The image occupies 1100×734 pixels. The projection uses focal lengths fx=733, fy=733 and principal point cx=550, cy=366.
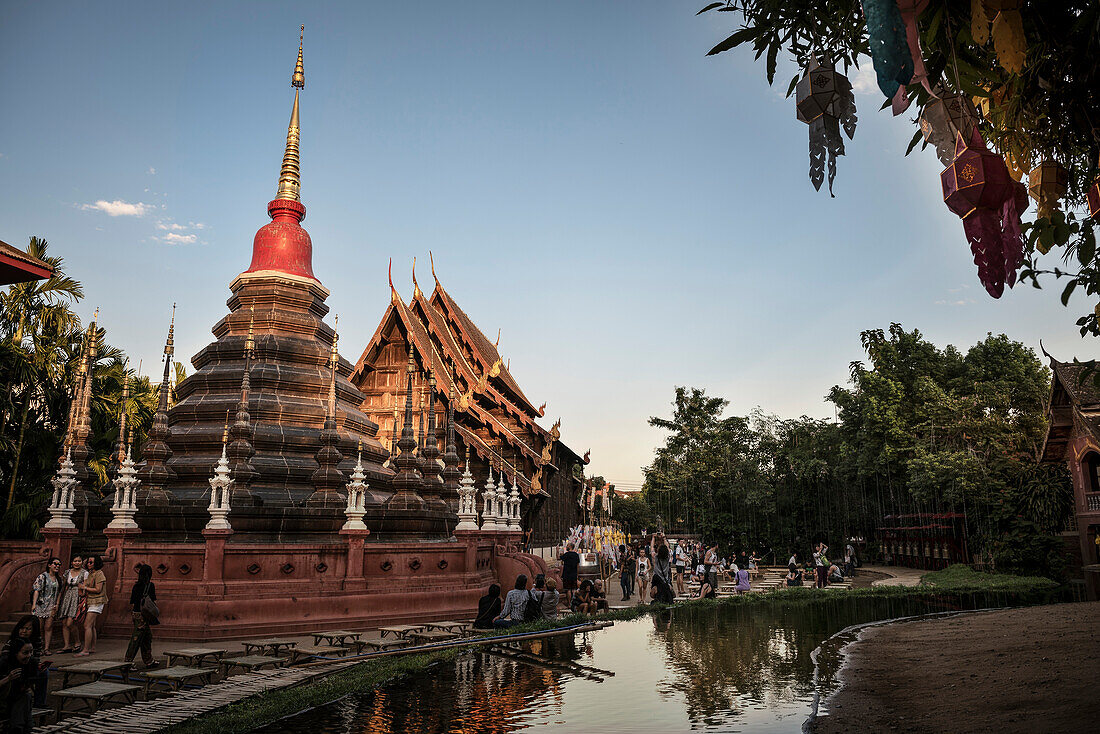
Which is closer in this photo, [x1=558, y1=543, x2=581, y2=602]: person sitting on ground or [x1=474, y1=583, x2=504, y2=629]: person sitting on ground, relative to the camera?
[x1=474, y1=583, x2=504, y2=629]: person sitting on ground

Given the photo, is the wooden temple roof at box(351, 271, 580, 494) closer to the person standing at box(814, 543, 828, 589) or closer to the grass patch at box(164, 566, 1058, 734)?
the person standing at box(814, 543, 828, 589)

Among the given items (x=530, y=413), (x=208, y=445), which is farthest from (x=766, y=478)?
(x=208, y=445)

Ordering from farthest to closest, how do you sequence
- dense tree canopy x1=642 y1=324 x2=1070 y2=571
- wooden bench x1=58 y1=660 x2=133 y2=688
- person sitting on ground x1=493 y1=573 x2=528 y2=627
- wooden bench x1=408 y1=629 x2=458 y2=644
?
dense tree canopy x1=642 y1=324 x2=1070 y2=571 < person sitting on ground x1=493 y1=573 x2=528 y2=627 < wooden bench x1=408 y1=629 x2=458 y2=644 < wooden bench x1=58 y1=660 x2=133 y2=688

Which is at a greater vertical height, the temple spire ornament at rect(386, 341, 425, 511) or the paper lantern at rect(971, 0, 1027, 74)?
the paper lantern at rect(971, 0, 1027, 74)

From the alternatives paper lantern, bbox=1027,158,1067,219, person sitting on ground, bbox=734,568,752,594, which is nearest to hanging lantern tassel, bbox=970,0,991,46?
paper lantern, bbox=1027,158,1067,219

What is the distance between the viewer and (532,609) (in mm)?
12836

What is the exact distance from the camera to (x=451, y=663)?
9641 mm

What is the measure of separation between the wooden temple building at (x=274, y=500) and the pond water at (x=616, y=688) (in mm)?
4142

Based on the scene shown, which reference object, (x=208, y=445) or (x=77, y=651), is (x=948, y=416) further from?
(x=77, y=651)

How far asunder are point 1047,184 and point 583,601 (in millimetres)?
14718

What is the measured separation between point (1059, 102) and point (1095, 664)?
6.94 m

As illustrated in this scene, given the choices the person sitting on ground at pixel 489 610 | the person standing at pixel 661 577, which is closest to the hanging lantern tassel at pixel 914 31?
the person sitting on ground at pixel 489 610

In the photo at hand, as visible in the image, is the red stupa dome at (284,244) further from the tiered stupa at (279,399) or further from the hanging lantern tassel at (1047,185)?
the hanging lantern tassel at (1047,185)

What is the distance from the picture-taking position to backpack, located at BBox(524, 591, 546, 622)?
12703 millimetres
